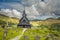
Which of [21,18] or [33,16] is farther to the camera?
[33,16]

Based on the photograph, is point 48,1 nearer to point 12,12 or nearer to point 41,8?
point 41,8

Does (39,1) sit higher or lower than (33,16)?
higher

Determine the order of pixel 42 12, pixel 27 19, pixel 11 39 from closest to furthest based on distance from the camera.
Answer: pixel 11 39 < pixel 27 19 < pixel 42 12

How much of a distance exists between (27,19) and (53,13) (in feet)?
Answer: 44.0

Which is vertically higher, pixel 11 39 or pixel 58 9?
pixel 58 9

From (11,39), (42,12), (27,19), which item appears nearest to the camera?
(11,39)

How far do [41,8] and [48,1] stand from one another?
7259 mm

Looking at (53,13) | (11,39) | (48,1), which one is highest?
(48,1)

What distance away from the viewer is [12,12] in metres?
70.2

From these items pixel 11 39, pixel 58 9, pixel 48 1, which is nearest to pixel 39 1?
pixel 48 1

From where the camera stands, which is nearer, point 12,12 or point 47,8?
point 12,12

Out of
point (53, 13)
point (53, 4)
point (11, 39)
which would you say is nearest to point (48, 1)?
point (53, 4)

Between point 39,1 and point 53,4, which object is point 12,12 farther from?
point 53,4

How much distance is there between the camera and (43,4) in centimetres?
7631
